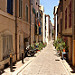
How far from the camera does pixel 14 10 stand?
13672 millimetres

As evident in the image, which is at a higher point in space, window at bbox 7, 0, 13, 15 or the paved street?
window at bbox 7, 0, 13, 15

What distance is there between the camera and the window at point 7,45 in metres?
11.1

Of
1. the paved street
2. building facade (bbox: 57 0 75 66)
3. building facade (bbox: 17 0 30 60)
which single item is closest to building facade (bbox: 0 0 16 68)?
building facade (bbox: 17 0 30 60)

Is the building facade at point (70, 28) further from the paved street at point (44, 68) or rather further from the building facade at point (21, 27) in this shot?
the building facade at point (21, 27)

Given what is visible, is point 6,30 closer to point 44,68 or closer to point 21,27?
point 44,68

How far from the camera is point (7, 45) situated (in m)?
11.8

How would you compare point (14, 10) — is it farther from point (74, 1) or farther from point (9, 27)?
point (74, 1)

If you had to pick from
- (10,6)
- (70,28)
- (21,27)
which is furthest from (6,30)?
(70,28)

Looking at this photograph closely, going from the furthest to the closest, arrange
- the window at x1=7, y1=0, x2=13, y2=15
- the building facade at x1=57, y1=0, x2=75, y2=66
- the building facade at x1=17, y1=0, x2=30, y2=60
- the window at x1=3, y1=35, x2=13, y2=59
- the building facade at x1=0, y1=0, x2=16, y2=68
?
the building facade at x1=17, y1=0, x2=30, y2=60, the building facade at x1=57, y1=0, x2=75, y2=66, the window at x1=7, y1=0, x2=13, y2=15, the window at x1=3, y1=35, x2=13, y2=59, the building facade at x1=0, y1=0, x2=16, y2=68

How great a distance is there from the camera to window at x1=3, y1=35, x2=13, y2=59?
36.6 ft

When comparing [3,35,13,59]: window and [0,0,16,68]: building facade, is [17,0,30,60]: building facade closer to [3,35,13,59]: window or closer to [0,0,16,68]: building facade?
[3,35,13,59]: window

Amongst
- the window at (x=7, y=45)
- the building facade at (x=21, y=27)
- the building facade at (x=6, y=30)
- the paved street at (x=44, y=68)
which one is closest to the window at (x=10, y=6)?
the building facade at (x=6, y=30)

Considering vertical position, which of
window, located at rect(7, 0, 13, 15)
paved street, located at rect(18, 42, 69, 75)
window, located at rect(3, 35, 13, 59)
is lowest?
paved street, located at rect(18, 42, 69, 75)

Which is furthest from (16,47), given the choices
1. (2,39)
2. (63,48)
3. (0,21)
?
(63,48)
